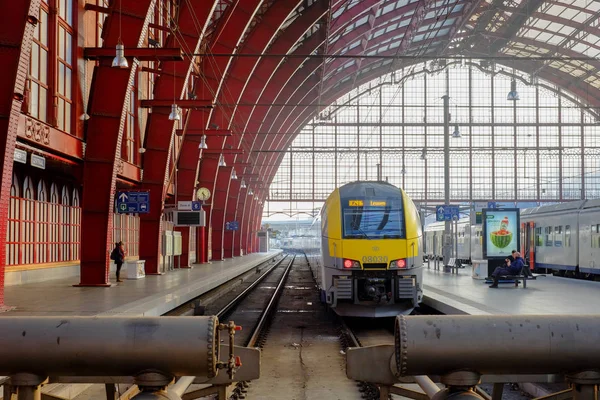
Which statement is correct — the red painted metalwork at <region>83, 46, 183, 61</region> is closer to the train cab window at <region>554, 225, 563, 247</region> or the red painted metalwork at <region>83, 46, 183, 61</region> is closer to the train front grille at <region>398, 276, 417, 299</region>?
the train front grille at <region>398, 276, 417, 299</region>

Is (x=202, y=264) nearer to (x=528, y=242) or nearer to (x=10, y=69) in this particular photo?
(x=528, y=242)

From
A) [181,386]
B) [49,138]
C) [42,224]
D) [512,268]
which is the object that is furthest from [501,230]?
[181,386]

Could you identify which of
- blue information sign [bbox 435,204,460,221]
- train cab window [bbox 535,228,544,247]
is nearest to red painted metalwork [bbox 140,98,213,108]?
blue information sign [bbox 435,204,460,221]

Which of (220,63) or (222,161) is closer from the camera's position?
(220,63)

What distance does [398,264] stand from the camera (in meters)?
15.1

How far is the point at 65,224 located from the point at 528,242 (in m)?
20.6

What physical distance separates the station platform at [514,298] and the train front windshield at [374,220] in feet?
6.45

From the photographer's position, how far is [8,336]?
4023 mm

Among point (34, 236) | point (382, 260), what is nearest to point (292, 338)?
point (382, 260)

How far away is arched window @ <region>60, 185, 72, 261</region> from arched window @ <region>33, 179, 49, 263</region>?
1.70 m

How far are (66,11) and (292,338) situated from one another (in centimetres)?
1383

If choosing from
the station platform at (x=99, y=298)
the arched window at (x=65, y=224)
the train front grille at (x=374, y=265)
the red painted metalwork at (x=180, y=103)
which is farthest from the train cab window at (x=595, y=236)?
the arched window at (x=65, y=224)

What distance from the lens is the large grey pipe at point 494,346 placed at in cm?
400

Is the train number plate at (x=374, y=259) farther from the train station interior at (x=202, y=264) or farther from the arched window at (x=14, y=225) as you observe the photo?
the arched window at (x=14, y=225)
